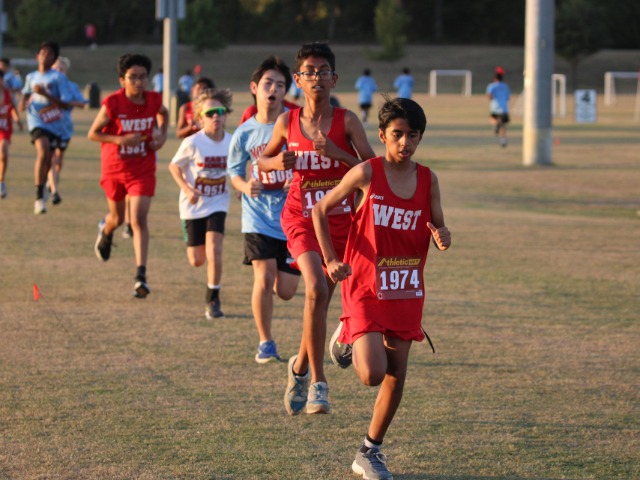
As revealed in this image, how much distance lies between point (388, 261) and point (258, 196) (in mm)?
2587

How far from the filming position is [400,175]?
571 centimetres

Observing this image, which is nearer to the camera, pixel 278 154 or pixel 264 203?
pixel 278 154

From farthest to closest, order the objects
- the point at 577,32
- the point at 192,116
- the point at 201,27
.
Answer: the point at 201,27, the point at 577,32, the point at 192,116

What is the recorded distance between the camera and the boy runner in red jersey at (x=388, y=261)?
5.56m

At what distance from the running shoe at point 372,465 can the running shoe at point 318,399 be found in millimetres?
1001

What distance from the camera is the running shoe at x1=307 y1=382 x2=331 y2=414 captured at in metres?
6.62

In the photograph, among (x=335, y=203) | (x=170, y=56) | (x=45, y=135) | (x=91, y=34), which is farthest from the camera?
(x=91, y=34)

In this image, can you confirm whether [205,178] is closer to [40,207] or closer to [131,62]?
[131,62]

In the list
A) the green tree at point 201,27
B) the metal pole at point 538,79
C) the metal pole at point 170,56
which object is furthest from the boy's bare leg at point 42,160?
the green tree at point 201,27

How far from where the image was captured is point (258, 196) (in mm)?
8078

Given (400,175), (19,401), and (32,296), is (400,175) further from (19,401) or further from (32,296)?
(32,296)

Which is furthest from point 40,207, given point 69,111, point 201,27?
point 201,27

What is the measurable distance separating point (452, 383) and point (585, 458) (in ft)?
5.64

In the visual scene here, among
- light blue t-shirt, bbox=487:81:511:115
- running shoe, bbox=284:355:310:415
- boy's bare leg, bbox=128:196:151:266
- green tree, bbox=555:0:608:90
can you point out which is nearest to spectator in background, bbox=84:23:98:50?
green tree, bbox=555:0:608:90
